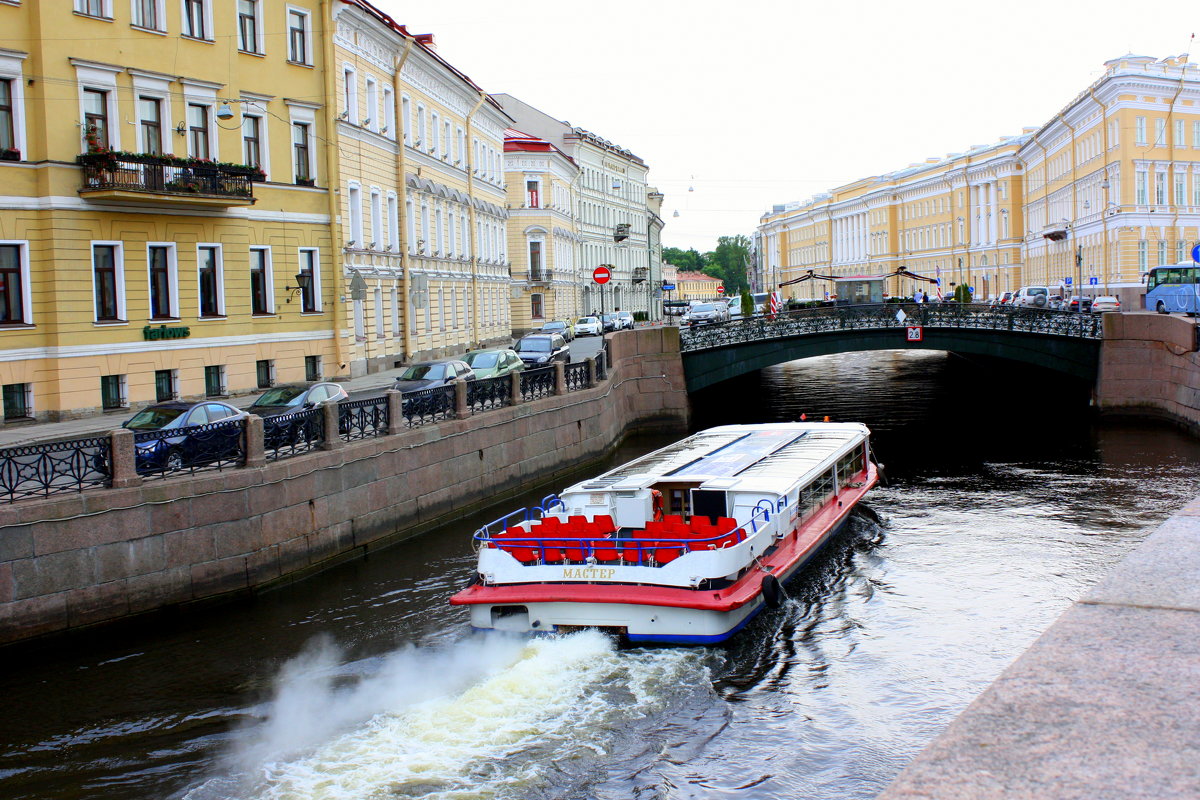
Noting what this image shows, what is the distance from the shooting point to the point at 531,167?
6391 centimetres

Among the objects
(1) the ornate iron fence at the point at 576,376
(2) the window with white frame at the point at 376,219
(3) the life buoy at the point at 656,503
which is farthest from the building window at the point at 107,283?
(3) the life buoy at the point at 656,503

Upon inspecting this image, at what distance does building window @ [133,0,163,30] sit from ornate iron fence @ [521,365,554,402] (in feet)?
35.1

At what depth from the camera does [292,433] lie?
664 inches

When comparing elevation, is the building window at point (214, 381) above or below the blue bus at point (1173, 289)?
below

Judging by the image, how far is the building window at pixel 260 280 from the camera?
27.1 metres

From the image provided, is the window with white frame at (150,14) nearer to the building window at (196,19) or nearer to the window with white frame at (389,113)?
the building window at (196,19)

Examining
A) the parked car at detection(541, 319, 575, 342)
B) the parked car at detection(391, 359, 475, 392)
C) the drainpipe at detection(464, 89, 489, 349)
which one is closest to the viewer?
the parked car at detection(391, 359, 475, 392)

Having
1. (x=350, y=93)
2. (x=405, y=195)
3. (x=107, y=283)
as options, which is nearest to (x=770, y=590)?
(x=107, y=283)

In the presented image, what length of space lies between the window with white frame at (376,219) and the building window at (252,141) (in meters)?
6.15

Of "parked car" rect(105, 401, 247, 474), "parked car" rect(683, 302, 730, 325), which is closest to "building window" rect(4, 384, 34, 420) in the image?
"parked car" rect(105, 401, 247, 474)

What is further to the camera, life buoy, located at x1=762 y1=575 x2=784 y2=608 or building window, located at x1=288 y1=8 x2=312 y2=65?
building window, located at x1=288 y1=8 x2=312 y2=65

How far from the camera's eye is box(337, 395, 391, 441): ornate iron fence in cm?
1825

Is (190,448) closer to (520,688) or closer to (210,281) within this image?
(520,688)

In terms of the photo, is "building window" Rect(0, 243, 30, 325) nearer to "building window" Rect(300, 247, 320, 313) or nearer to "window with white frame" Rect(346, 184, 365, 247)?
"building window" Rect(300, 247, 320, 313)
